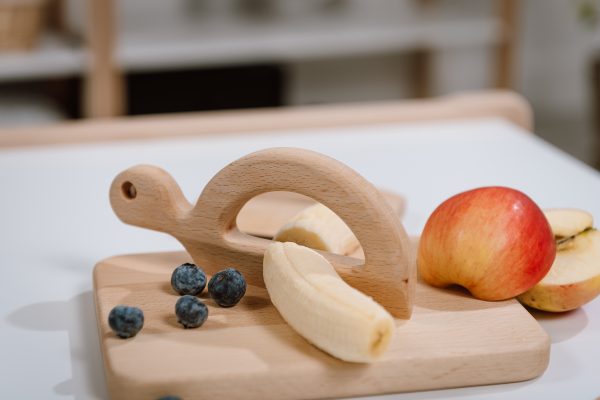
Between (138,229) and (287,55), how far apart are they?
2016 mm

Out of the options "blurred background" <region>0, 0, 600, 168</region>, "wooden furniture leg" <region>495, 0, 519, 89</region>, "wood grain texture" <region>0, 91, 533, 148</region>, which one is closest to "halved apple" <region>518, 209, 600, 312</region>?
"wood grain texture" <region>0, 91, 533, 148</region>

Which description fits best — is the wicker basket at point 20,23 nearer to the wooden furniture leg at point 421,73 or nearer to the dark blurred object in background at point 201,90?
the dark blurred object in background at point 201,90

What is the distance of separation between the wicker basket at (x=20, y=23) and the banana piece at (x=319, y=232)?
189 cm

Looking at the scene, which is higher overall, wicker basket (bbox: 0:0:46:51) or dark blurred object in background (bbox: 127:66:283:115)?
wicker basket (bbox: 0:0:46:51)

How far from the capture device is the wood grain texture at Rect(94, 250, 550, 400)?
0.64 m

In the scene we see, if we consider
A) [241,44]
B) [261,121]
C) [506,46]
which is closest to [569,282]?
[261,121]

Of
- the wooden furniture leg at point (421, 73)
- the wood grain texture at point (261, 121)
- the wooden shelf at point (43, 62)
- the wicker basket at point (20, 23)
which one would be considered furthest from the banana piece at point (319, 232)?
the wooden furniture leg at point (421, 73)

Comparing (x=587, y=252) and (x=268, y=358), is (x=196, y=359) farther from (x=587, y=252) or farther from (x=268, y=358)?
(x=587, y=252)

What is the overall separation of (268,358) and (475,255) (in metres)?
0.19

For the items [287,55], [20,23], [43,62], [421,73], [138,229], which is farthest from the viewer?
[421,73]

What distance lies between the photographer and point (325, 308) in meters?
0.64

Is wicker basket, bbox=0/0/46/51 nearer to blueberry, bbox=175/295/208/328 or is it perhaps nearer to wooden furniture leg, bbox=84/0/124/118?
A: wooden furniture leg, bbox=84/0/124/118

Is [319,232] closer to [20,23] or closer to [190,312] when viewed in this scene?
[190,312]

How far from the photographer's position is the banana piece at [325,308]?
0.62 meters
